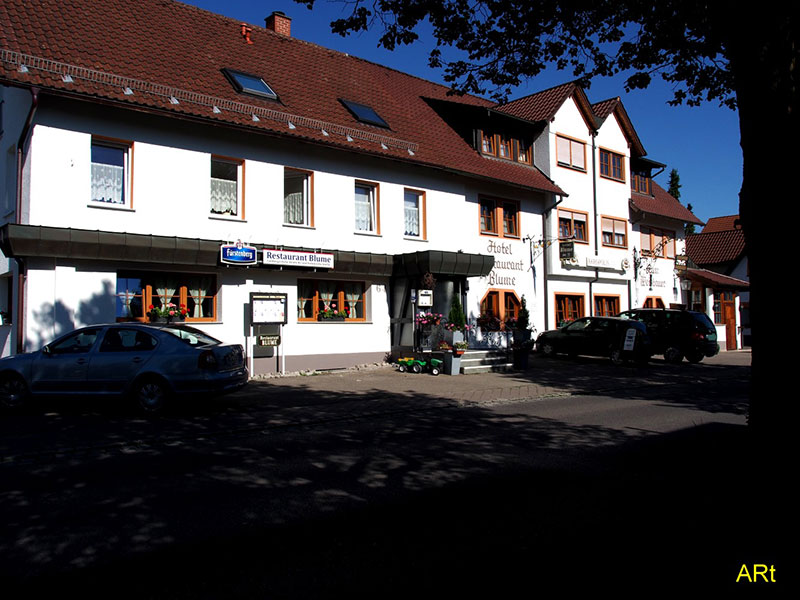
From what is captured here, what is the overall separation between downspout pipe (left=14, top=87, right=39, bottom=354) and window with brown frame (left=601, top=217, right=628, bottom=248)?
21074 millimetres

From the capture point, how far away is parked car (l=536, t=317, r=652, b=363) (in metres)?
20.0

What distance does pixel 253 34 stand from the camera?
70.0ft

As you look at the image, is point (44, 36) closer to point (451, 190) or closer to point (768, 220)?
point (451, 190)

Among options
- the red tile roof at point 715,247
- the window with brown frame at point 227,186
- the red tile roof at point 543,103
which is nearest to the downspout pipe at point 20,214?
the window with brown frame at point 227,186

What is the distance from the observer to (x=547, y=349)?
22.9m

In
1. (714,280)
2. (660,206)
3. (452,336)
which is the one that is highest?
(660,206)

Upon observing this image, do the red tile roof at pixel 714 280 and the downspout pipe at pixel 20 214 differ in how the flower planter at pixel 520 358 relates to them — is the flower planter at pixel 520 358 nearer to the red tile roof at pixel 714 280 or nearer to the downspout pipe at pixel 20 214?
the downspout pipe at pixel 20 214

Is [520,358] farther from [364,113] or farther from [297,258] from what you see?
[364,113]

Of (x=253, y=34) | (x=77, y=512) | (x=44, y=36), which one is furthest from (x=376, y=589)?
(x=253, y=34)

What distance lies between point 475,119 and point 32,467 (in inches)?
771

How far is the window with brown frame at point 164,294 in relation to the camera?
14.5 metres

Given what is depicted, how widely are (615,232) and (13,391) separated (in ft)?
77.2

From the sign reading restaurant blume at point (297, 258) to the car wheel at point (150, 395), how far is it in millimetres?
6065

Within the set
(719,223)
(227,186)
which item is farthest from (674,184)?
(227,186)
